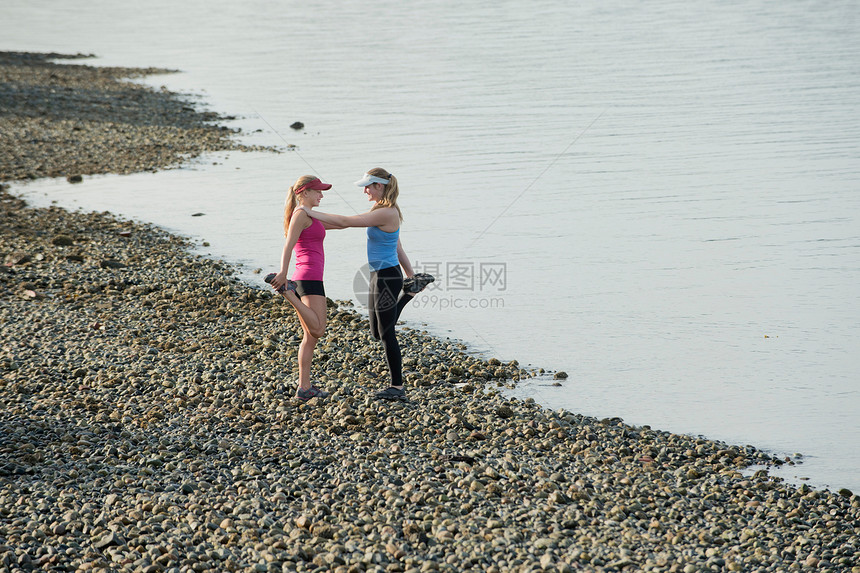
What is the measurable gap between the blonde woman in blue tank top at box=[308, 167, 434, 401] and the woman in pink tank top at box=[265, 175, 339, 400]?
0.62 feet

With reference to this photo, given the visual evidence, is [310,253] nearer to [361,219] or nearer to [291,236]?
[291,236]

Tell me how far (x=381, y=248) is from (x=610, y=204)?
13.6 metres

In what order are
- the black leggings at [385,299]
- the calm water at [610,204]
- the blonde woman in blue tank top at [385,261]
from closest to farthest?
1. the blonde woman in blue tank top at [385,261]
2. the black leggings at [385,299]
3. the calm water at [610,204]

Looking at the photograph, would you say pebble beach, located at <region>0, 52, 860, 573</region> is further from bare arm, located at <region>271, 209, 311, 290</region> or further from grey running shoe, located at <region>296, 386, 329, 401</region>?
bare arm, located at <region>271, 209, 311, 290</region>

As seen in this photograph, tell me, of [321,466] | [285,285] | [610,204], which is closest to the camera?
[321,466]

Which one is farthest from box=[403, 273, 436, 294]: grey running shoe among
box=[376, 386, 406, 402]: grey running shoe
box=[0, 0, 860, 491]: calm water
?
box=[0, 0, 860, 491]: calm water

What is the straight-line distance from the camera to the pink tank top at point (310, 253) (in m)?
9.74

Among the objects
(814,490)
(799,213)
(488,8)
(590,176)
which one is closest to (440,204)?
(590,176)

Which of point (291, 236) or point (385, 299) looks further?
point (385, 299)

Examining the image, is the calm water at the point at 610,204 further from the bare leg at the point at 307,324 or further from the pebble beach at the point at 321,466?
the bare leg at the point at 307,324

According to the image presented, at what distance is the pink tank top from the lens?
9.74 meters

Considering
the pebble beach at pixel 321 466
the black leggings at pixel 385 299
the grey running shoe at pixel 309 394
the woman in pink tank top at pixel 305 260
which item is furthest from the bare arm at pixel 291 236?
the pebble beach at pixel 321 466

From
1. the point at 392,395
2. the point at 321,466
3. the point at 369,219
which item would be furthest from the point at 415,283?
A: the point at 321,466

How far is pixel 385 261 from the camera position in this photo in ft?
32.5
